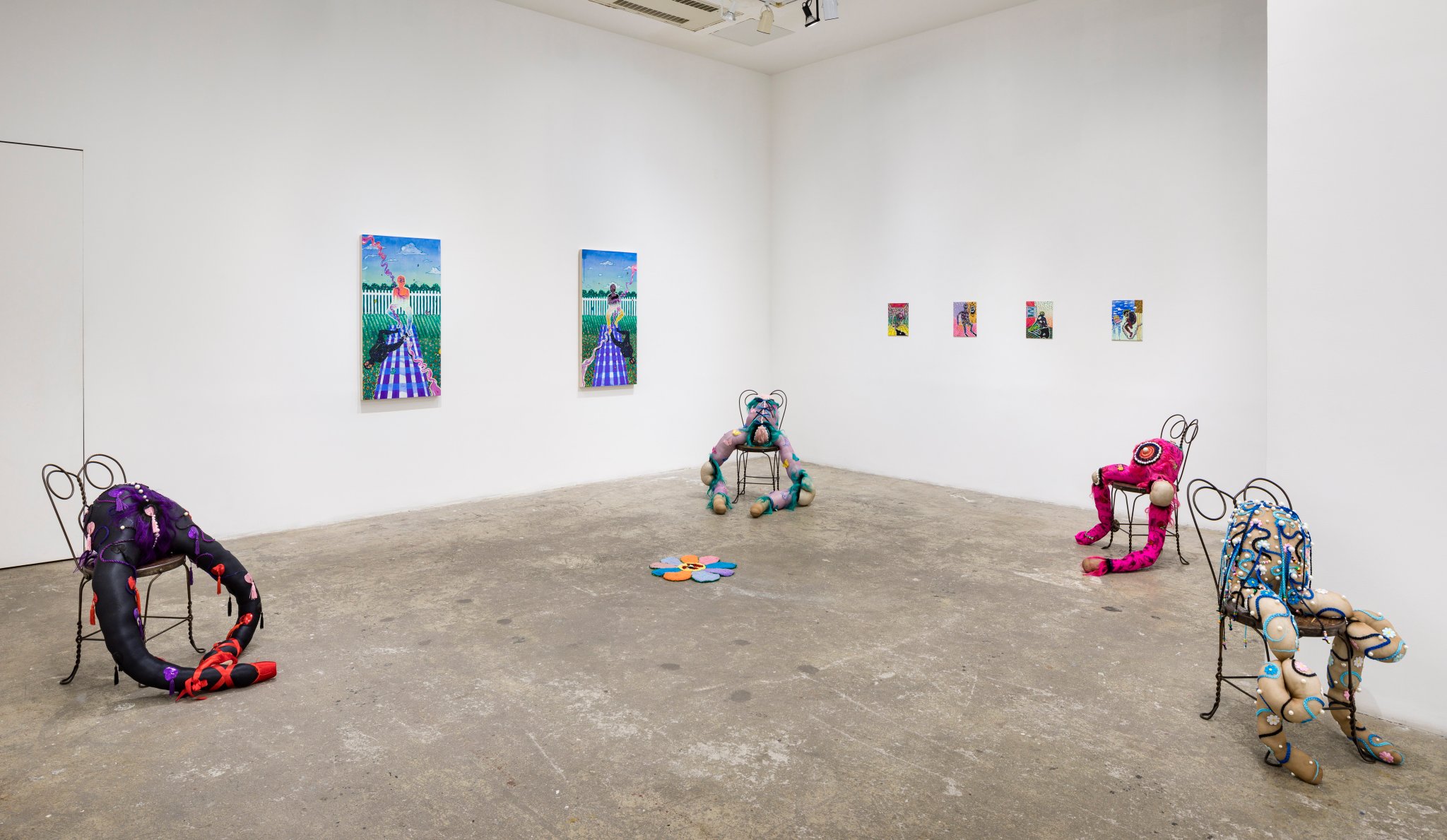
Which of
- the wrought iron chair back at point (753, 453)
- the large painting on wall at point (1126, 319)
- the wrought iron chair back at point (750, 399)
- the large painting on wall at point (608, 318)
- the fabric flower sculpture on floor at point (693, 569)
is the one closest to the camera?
the fabric flower sculpture on floor at point (693, 569)

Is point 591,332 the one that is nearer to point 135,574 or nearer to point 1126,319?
point 1126,319

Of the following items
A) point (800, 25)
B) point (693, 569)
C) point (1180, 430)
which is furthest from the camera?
point (800, 25)

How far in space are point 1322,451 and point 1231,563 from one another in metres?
0.64

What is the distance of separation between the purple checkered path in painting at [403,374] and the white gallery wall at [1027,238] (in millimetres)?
3985

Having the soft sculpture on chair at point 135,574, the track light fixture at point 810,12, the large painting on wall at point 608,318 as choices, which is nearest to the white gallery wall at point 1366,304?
the track light fixture at point 810,12

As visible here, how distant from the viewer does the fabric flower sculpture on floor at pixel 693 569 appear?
16.9ft

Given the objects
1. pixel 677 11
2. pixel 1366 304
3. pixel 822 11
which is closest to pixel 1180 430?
pixel 1366 304

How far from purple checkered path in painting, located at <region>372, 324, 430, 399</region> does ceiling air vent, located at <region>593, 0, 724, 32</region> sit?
119 inches

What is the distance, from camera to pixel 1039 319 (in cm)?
723

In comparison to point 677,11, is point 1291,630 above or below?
below

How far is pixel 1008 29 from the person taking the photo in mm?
7281

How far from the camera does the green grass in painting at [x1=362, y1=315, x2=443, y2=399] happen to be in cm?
666

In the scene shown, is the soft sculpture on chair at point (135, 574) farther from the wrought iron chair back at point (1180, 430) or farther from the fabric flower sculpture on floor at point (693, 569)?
the wrought iron chair back at point (1180, 430)

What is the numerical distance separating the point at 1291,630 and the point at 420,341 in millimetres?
5995
